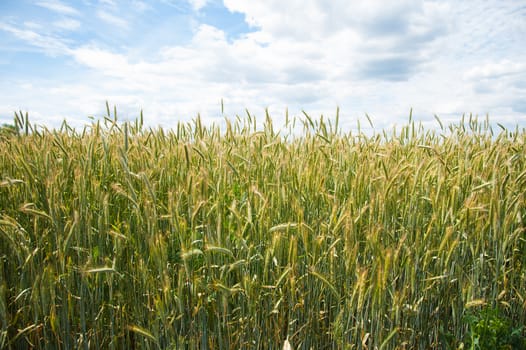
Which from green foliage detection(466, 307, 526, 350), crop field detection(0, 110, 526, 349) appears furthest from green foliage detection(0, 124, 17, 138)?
green foliage detection(466, 307, 526, 350)

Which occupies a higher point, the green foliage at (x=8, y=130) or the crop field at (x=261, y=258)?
the green foliage at (x=8, y=130)

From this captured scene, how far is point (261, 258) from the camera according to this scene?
1483mm

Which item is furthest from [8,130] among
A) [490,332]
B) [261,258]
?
[490,332]

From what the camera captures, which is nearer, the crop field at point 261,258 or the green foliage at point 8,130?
the crop field at point 261,258

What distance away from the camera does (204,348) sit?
1.51 meters

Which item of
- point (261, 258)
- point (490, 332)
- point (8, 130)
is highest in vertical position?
point (8, 130)

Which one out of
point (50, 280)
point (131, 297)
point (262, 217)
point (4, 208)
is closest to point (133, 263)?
point (131, 297)

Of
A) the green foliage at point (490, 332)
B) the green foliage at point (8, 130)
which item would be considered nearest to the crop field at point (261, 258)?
the green foliage at point (490, 332)

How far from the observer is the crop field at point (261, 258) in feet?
4.82

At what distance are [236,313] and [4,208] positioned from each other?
126 cm

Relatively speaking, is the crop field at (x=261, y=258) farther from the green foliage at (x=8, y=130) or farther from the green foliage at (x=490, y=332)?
the green foliage at (x=8, y=130)

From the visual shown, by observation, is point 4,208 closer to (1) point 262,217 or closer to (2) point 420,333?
(1) point 262,217

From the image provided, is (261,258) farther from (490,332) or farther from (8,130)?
(8,130)

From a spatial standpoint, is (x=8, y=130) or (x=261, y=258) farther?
(x=8, y=130)
